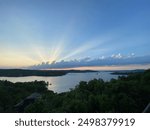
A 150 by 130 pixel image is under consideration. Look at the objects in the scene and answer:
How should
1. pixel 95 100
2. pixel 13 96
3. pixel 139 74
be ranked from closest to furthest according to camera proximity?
pixel 95 100 < pixel 139 74 < pixel 13 96

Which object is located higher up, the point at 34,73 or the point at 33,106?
the point at 34,73

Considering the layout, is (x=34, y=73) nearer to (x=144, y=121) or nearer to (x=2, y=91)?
(x=144, y=121)

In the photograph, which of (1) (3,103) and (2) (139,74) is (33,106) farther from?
(1) (3,103)

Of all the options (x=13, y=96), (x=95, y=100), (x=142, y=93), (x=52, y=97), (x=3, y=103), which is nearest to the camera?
(x=95, y=100)

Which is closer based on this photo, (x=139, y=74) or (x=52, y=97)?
(x=52, y=97)

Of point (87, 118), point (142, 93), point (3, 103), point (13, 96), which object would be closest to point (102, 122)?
point (87, 118)

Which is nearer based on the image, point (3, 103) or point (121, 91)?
point (121, 91)

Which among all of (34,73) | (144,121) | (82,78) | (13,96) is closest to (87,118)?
(144,121)

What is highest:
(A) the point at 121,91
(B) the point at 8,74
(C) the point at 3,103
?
(B) the point at 8,74

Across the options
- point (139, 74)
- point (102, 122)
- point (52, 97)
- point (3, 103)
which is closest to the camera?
point (102, 122)
